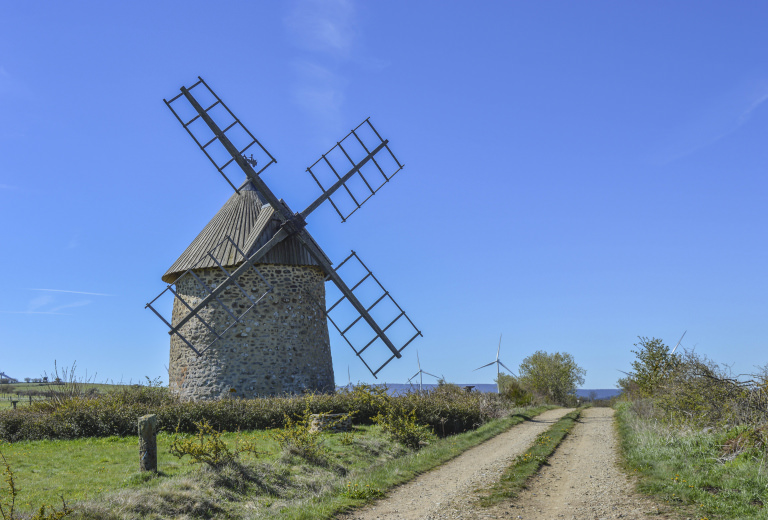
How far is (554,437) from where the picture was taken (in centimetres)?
1501

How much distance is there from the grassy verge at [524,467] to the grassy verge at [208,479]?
5.40 ft

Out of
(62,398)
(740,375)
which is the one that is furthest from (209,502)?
(62,398)

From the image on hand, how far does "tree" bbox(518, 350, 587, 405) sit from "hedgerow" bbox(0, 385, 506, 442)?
26.3 meters

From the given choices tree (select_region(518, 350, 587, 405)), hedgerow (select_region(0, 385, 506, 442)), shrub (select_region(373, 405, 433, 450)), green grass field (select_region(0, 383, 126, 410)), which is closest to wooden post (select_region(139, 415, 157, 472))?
hedgerow (select_region(0, 385, 506, 442))

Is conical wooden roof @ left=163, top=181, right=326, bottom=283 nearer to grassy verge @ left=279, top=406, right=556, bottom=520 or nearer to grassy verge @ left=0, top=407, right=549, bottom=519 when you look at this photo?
grassy verge @ left=0, top=407, right=549, bottom=519

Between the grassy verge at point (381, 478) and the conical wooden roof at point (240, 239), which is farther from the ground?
the conical wooden roof at point (240, 239)

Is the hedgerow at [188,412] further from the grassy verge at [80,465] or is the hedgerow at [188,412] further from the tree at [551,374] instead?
the tree at [551,374]

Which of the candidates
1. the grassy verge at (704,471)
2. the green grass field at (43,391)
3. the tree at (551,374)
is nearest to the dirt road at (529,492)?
the grassy verge at (704,471)

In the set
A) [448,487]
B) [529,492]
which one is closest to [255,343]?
[448,487]

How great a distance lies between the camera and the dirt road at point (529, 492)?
759 centimetres

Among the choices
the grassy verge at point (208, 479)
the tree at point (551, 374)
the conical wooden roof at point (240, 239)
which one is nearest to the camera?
the grassy verge at point (208, 479)

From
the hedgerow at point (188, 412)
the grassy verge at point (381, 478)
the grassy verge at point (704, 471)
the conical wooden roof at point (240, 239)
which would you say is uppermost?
the conical wooden roof at point (240, 239)

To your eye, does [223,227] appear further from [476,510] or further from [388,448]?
[476,510]

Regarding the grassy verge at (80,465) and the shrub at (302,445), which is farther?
the shrub at (302,445)
